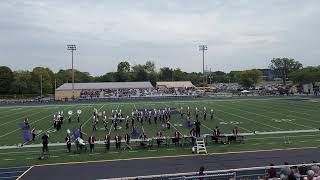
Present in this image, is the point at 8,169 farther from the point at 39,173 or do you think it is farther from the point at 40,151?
the point at 40,151

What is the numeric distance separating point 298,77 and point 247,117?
61.4 m

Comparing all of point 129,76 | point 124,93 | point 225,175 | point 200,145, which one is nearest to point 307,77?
point 124,93

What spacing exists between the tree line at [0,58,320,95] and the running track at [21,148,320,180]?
72572 mm

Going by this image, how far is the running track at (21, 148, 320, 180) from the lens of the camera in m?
16.6

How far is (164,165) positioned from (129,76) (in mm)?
113735

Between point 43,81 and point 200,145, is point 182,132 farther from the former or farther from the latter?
point 43,81

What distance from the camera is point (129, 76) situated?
430 feet

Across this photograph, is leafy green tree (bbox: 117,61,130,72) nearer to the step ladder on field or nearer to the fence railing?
the step ladder on field

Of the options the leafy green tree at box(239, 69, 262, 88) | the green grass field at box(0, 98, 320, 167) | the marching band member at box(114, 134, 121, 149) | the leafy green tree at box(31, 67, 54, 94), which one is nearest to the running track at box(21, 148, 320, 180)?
the green grass field at box(0, 98, 320, 167)

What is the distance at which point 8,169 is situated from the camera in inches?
701

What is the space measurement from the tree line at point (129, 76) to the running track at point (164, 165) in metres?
72.6

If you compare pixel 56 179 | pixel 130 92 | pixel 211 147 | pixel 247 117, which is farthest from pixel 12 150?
pixel 130 92

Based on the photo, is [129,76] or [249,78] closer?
[249,78]

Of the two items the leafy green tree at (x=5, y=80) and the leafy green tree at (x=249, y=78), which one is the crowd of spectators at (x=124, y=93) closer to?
the leafy green tree at (x=5, y=80)
